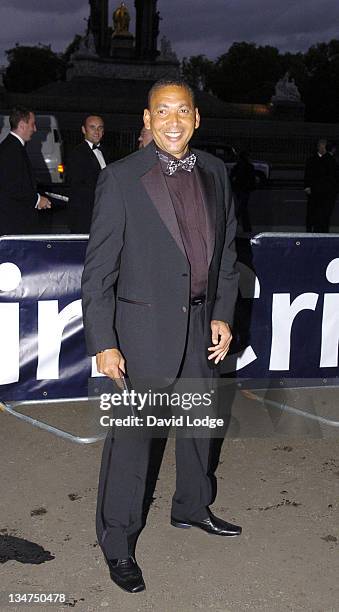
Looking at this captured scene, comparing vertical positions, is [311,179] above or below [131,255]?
below

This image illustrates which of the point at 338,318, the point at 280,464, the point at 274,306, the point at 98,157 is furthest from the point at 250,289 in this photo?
the point at 98,157

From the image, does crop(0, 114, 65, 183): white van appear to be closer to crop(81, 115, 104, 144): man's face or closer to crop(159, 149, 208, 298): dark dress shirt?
crop(81, 115, 104, 144): man's face

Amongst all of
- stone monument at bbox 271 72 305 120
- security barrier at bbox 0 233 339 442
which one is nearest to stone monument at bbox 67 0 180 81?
stone monument at bbox 271 72 305 120

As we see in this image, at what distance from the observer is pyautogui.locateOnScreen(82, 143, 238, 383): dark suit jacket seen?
12.0ft

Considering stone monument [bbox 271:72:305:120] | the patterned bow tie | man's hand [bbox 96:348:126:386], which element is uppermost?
the patterned bow tie

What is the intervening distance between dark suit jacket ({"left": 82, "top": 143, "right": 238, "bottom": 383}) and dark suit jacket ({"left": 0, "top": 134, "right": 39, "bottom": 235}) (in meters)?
4.21

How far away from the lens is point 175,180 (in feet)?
12.4

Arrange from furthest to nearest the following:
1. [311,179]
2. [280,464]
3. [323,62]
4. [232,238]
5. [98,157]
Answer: [323,62] → [311,179] → [98,157] → [280,464] → [232,238]

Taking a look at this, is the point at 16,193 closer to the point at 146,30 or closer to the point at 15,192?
the point at 15,192

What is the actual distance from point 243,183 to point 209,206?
14.3 m

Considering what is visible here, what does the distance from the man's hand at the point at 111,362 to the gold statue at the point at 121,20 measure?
69.8m

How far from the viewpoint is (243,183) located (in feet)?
58.5

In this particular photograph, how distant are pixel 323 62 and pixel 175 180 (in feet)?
316

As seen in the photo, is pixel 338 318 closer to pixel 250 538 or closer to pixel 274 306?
pixel 274 306
